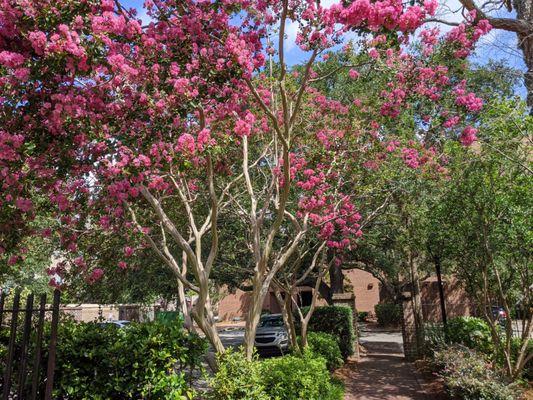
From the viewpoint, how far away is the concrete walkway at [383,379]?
941 centimetres

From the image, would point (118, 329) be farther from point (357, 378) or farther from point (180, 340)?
point (357, 378)

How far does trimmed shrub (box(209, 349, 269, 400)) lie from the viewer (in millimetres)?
5445

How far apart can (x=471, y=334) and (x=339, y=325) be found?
4408 mm

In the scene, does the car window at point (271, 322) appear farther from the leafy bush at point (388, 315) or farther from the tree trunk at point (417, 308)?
the leafy bush at point (388, 315)

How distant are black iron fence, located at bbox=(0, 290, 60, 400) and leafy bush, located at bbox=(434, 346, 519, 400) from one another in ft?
21.8

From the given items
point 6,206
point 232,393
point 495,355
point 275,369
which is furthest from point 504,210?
point 6,206

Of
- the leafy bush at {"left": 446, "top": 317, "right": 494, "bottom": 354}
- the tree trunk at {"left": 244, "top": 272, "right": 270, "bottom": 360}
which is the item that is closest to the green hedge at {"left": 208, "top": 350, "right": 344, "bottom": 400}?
the tree trunk at {"left": 244, "top": 272, "right": 270, "bottom": 360}

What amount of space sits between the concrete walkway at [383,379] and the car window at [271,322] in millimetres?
3587

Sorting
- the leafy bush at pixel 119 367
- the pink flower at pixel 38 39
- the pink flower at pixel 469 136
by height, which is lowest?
the leafy bush at pixel 119 367

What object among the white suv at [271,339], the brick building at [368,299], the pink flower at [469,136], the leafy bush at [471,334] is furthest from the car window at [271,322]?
the pink flower at [469,136]

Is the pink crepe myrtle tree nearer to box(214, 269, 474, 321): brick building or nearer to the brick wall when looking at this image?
box(214, 269, 474, 321): brick building

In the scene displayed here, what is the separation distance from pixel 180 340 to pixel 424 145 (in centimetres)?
905

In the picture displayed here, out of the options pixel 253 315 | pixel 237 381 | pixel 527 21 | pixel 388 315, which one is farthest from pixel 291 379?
pixel 388 315

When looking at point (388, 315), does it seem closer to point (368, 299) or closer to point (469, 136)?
point (368, 299)
